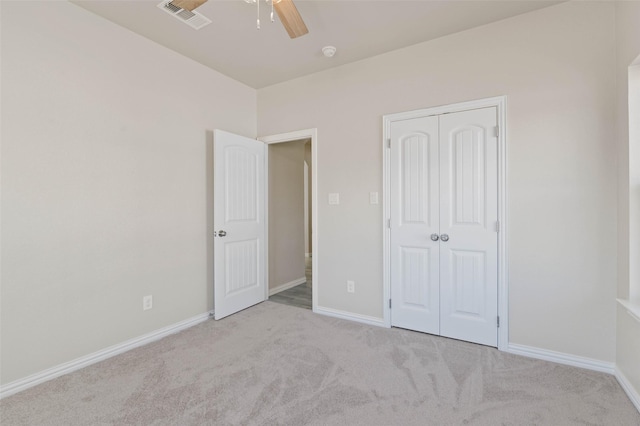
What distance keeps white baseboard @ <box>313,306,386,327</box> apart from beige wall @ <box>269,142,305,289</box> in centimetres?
106

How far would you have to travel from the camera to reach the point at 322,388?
76.5 inches

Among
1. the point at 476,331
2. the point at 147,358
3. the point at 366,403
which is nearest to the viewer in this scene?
the point at 366,403

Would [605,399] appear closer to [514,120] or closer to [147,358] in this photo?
[514,120]

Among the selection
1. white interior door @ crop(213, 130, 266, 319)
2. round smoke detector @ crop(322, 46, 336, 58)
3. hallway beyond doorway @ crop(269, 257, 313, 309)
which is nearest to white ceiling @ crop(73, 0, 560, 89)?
round smoke detector @ crop(322, 46, 336, 58)

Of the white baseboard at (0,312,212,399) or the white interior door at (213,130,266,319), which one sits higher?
the white interior door at (213,130,266,319)

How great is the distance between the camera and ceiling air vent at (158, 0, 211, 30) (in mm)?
2219

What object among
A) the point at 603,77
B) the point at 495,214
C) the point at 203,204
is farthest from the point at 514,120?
the point at 203,204

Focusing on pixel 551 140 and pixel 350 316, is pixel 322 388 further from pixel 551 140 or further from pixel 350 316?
pixel 551 140

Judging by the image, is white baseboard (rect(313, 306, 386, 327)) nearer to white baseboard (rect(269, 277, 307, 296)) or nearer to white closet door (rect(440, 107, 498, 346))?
white closet door (rect(440, 107, 498, 346))

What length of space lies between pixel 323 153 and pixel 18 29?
2.49 m

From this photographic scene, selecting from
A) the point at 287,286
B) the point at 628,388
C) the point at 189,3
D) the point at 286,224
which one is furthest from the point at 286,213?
the point at 628,388

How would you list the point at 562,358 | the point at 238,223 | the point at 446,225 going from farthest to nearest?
the point at 238,223, the point at 446,225, the point at 562,358

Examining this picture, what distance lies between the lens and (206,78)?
3.19m

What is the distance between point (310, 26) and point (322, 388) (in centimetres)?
275
